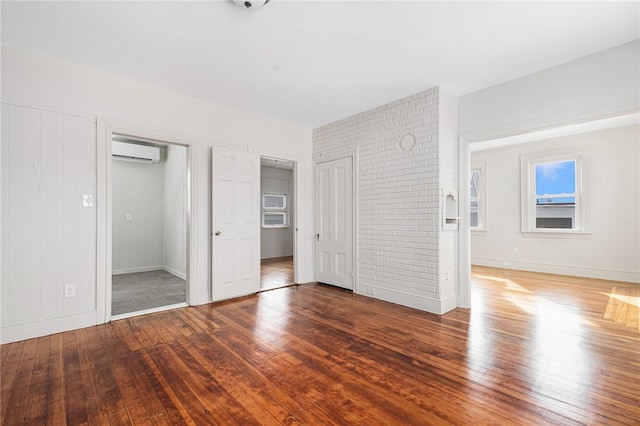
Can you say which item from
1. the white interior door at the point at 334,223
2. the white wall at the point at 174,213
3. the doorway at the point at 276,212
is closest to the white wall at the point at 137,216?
the white wall at the point at 174,213

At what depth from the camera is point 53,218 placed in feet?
9.75

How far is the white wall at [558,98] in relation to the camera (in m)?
2.75

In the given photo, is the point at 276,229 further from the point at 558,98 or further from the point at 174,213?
the point at 558,98

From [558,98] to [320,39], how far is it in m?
2.64

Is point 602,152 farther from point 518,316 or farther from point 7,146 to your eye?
point 7,146

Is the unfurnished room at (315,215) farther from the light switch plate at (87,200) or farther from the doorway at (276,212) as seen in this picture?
the doorway at (276,212)

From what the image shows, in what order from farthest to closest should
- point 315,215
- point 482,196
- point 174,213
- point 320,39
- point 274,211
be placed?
point 274,211 < point 482,196 < point 174,213 < point 315,215 < point 320,39

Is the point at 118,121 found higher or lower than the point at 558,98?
lower

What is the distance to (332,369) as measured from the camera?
7.48 ft

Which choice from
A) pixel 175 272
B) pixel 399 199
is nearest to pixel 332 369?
pixel 399 199

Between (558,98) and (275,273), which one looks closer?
(558,98)

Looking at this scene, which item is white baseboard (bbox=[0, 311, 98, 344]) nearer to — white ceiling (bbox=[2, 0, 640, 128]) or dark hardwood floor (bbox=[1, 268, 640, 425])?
dark hardwood floor (bbox=[1, 268, 640, 425])

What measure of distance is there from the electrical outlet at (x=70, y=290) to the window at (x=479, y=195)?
7.53 meters

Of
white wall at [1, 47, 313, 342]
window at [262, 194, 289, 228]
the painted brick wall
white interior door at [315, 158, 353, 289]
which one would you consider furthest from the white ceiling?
window at [262, 194, 289, 228]
